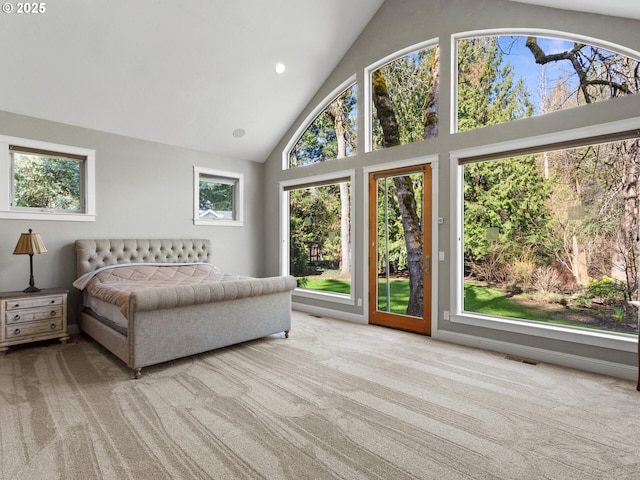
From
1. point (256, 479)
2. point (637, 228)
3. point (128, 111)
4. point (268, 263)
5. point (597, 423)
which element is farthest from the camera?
point (268, 263)

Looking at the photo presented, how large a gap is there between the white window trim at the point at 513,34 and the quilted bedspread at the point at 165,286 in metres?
2.91

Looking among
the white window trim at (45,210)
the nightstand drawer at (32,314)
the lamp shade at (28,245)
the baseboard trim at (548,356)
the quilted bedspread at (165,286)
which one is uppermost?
the white window trim at (45,210)

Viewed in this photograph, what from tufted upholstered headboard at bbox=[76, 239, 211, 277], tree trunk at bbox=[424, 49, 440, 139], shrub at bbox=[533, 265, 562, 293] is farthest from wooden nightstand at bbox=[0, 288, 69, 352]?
shrub at bbox=[533, 265, 562, 293]

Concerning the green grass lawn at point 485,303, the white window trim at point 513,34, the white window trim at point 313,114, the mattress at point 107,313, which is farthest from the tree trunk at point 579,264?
the mattress at point 107,313

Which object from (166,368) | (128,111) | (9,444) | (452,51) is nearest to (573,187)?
(452,51)

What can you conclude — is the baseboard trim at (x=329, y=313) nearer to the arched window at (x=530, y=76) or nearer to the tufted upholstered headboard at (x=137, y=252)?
the tufted upholstered headboard at (x=137, y=252)

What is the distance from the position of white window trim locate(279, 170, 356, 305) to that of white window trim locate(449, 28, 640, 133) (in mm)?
1610

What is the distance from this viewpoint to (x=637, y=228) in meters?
Result: 3.18

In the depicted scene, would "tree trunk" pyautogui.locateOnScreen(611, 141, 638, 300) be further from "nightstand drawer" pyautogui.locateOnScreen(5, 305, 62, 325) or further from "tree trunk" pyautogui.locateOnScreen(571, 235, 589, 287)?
"nightstand drawer" pyautogui.locateOnScreen(5, 305, 62, 325)

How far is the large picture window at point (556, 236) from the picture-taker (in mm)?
3287

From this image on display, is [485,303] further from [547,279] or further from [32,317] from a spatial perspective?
[32,317]

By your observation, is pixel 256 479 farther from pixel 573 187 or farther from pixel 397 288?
pixel 573 187

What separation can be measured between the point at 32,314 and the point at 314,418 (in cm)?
344

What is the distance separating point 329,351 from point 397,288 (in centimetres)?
150
